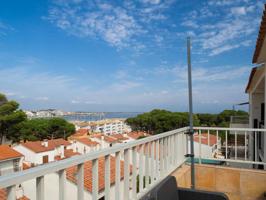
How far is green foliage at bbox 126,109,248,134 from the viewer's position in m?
29.5

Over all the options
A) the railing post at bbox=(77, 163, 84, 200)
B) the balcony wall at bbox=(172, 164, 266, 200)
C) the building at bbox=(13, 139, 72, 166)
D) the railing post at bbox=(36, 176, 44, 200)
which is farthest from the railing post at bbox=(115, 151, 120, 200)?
the building at bbox=(13, 139, 72, 166)

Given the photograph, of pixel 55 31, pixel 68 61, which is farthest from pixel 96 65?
pixel 55 31

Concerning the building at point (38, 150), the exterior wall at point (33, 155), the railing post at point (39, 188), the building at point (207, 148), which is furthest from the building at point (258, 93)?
the exterior wall at point (33, 155)

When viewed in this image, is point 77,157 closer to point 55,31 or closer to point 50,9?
point 50,9

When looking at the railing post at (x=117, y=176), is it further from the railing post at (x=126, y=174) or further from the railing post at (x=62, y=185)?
the railing post at (x=62, y=185)

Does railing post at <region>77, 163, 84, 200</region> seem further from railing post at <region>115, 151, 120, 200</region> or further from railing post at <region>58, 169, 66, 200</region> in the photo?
railing post at <region>115, 151, 120, 200</region>

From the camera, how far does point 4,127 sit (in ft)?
93.0

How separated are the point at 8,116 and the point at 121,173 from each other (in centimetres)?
2849

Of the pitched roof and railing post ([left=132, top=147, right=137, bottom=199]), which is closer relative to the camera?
railing post ([left=132, top=147, right=137, bottom=199])

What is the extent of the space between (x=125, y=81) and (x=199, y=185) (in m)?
21.3

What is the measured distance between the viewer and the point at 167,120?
33625 millimetres

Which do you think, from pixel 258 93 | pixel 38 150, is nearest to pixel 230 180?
pixel 258 93

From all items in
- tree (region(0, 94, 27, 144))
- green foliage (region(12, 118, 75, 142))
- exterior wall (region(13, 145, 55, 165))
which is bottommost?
exterior wall (region(13, 145, 55, 165))

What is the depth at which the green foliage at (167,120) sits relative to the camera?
2945 centimetres
